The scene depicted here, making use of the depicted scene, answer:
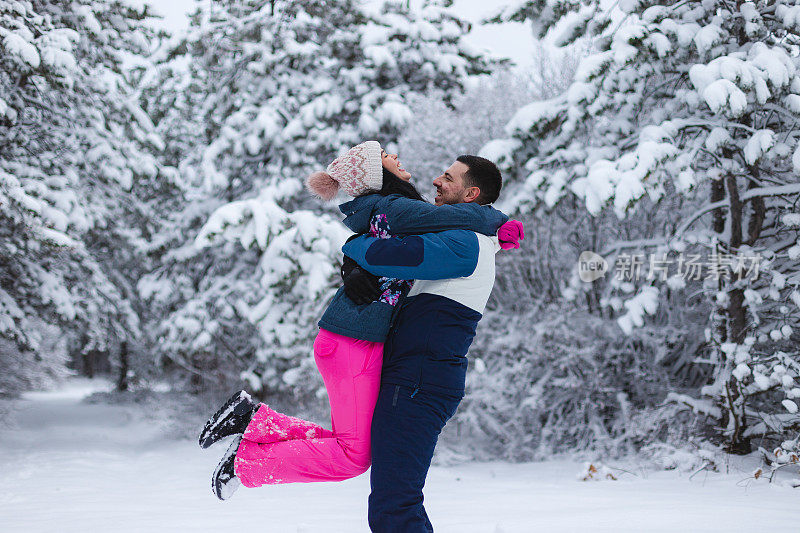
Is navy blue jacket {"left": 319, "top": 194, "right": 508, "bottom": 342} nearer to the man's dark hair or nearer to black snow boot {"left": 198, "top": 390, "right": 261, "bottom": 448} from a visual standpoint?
the man's dark hair

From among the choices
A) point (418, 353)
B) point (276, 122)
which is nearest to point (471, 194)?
point (418, 353)

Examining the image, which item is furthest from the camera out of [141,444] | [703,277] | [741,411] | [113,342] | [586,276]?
[113,342]

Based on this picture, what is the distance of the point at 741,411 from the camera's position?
6.44 metres

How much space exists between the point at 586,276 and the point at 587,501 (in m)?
3.27

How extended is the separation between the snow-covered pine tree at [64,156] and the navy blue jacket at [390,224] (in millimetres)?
5408

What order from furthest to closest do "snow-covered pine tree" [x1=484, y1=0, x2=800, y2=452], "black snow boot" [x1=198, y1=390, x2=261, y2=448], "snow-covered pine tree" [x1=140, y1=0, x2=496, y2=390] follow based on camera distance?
"snow-covered pine tree" [x1=140, y1=0, x2=496, y2=390] < "snow-covered pine tree" [x1=484, y1=0, x2=800, y2=452] < "black snow boot" [x1=198, y1=390, x2=261, y2=448]

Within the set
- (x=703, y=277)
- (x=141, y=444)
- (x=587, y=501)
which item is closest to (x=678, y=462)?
(x=587, y=501)

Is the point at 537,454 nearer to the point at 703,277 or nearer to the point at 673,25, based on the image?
the point at 703,277

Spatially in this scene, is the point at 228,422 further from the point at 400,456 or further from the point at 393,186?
the point at 393,186

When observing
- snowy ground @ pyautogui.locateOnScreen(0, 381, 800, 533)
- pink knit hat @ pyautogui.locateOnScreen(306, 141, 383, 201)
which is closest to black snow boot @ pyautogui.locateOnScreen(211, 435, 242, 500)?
pink knit hat @ pyautogui.locateOnScreen(306, 141, 383, 201)

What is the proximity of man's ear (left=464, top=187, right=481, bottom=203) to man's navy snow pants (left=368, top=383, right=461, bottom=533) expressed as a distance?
0.81 m

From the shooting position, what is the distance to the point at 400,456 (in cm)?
253

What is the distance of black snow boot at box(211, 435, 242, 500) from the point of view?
2699 mm

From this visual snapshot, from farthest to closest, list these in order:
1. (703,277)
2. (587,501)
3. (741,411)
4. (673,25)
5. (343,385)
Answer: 1. (703,277)
2. (741,411)
3. (673,25)
4. (587,501)
5. (343,385)
